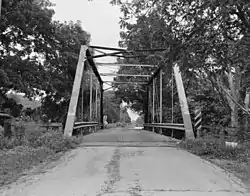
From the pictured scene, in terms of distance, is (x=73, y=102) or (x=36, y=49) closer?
(x=73, y=102)

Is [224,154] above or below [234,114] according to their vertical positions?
below

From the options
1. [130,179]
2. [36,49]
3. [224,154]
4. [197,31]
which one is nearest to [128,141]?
[224,154]

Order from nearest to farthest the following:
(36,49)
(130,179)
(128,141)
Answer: (130,179) < (128,141) < (36,49)

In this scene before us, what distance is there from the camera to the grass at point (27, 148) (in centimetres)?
580

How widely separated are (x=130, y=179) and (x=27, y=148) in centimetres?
415

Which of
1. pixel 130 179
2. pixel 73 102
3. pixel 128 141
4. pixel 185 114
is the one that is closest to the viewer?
pixel 130 179

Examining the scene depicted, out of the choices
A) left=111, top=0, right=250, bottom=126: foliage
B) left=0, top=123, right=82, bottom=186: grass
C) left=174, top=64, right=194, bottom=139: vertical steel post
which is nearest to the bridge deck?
left=174, top=64, right=194, bottom=139: vertical steel post

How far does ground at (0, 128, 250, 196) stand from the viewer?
14.1 ft

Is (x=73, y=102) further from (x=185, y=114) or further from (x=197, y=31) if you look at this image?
(x=197, y=31)

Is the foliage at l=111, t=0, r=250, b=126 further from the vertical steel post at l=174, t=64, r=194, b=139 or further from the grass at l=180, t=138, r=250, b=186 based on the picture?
the vertical steel post at l=174, t=64, r=194, b=139

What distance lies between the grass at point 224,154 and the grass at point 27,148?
355cm

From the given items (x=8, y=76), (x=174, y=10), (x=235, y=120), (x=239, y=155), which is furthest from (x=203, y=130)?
(x=8, y=76)

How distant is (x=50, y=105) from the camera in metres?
24.6

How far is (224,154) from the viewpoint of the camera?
7.29 m
